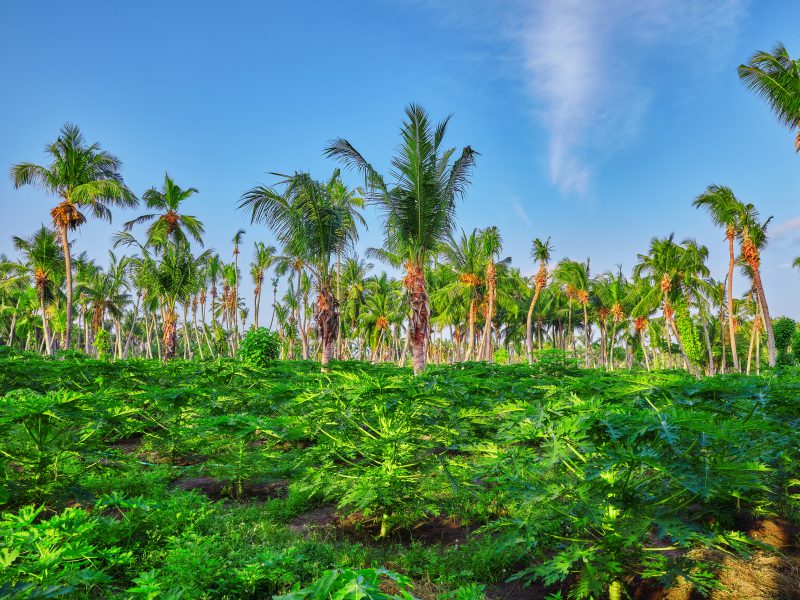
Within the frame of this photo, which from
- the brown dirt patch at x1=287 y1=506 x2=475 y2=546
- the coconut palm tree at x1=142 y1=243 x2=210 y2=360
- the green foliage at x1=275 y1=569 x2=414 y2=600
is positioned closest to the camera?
the green foliage at x1=275 y1=569 x2=414 y2=600

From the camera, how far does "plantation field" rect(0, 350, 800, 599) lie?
103 inches

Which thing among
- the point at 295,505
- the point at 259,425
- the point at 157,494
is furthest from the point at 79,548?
the point at 295,505

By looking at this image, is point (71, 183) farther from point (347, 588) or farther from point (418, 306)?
point (347, 588)

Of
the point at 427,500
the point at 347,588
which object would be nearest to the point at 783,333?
the point at 427,500

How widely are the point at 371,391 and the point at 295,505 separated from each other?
1.99 metres

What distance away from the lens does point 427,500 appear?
492 centimetres

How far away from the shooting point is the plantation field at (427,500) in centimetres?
261

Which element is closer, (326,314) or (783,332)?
(326,314)

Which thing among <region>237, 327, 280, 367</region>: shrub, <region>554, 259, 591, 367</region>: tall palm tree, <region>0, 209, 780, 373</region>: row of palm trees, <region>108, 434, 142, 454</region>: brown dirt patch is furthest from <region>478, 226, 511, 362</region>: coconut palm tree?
<region>108, 434, 142, 454</region>: brown dirt patch

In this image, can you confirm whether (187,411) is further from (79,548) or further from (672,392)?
(672,392)

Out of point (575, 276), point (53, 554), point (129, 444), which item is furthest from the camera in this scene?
point (575, 276)

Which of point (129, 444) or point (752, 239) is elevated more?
point (752, 239)

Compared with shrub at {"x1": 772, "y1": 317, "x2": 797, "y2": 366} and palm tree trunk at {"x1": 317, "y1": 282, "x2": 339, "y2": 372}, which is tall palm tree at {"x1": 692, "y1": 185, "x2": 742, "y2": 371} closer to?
shrub at {"x1": 772, "y1": 317, "x2": 797, "y2": 366}

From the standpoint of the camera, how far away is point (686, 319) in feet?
116
